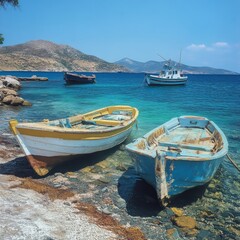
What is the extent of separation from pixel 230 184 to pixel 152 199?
123 inches

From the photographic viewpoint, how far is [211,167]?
823 centimetres

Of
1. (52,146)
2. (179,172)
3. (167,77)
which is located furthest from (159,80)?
(179,172)

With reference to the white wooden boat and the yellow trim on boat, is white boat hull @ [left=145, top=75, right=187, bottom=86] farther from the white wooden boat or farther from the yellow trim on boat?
the yellow trim on boat

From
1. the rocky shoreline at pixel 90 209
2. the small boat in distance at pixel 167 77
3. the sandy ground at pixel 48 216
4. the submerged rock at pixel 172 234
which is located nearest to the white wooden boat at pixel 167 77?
the small boat in distance at pixel 167 77

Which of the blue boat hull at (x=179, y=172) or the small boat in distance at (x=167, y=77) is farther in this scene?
the small boat in distance at (x=167, y=77)

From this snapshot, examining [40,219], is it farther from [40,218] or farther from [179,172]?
[179,172]

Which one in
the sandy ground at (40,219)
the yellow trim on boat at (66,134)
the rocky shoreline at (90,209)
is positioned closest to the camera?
Result: the sandy ground at (40,219)

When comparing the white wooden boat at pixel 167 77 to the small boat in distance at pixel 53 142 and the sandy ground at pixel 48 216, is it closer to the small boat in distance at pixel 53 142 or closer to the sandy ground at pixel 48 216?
the small boat in distance at pixel 53 142

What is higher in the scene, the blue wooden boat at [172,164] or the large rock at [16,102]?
the blue wooden boat at [172,164]

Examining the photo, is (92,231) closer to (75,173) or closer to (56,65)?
(75,173)

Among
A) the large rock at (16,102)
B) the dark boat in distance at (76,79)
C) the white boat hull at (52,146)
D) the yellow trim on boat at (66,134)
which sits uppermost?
the yellow trim on boat at (66,134)

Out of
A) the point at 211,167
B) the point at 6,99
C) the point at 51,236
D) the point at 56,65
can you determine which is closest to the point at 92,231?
the point at 51,236

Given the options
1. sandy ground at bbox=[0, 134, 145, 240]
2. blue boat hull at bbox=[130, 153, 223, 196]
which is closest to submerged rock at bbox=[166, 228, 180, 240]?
sandy ground at bbox=[0, 134, 145, 240]

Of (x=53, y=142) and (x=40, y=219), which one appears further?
(x=53, y=142)
